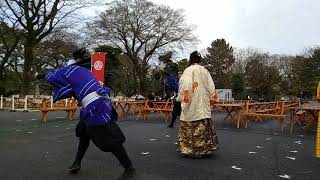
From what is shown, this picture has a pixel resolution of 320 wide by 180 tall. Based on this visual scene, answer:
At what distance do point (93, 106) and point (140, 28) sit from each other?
111 feet

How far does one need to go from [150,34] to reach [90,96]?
3454cm

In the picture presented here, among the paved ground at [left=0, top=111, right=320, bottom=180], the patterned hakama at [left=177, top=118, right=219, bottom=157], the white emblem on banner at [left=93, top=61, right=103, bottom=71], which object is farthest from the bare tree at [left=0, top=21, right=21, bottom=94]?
the patterned hakama at [left=177, top=118, right=219, bottom=157]

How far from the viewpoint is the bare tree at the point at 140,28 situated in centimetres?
3781

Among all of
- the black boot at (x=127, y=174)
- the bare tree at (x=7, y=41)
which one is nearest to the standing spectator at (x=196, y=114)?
the black boot at (x=127, y=174)

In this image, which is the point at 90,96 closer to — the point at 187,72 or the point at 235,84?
the point at 187,72

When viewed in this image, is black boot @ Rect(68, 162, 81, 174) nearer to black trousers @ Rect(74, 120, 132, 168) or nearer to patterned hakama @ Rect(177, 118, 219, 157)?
black trousers @ Rect(74, 120, 132, 168)

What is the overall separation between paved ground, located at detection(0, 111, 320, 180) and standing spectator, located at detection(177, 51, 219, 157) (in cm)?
22

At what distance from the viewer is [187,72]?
6.88m

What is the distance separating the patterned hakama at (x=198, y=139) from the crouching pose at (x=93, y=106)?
174cm

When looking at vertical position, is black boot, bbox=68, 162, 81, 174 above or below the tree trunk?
below

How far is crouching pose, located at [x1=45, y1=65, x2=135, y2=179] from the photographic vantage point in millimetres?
5070

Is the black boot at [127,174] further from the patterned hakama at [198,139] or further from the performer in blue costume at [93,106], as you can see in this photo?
the patterned hakama at [198,139]

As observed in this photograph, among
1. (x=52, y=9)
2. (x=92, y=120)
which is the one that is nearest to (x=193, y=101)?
(x=92, y=120)

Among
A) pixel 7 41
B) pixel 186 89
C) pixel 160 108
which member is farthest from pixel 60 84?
pixel 7 41
